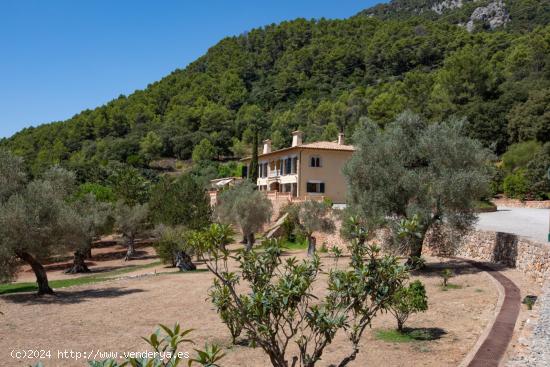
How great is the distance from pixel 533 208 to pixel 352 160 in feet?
84.1

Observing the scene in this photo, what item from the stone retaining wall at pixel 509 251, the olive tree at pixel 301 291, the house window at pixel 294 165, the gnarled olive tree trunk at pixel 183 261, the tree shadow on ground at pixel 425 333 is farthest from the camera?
the house window at pixel 294 165

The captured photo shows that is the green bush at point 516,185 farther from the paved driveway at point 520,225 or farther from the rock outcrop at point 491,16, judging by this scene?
the rock outcrop at point 491,16

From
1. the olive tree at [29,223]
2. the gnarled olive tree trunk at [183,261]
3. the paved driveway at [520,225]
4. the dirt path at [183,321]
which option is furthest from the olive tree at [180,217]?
the paved driveway at [520,225]

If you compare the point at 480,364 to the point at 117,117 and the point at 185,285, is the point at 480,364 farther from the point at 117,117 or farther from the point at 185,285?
the point at 117,117

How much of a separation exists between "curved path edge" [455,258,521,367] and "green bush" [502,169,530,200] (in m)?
29.8

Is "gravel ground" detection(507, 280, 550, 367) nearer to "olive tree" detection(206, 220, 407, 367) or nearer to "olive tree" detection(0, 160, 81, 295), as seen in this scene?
"olive tree" detection(206, 220, 407, 367)

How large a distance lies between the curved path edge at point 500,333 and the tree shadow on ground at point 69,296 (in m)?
14.0

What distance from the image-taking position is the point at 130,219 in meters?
38.2

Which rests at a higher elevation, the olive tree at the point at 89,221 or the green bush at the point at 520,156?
the green bush at the point at 520,156

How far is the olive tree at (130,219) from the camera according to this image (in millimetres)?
38031

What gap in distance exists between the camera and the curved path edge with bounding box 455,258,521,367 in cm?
889

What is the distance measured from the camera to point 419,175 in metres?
19.5

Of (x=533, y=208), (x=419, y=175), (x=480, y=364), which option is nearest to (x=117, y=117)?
(x=533, y=208)

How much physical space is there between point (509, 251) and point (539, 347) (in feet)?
38.5
